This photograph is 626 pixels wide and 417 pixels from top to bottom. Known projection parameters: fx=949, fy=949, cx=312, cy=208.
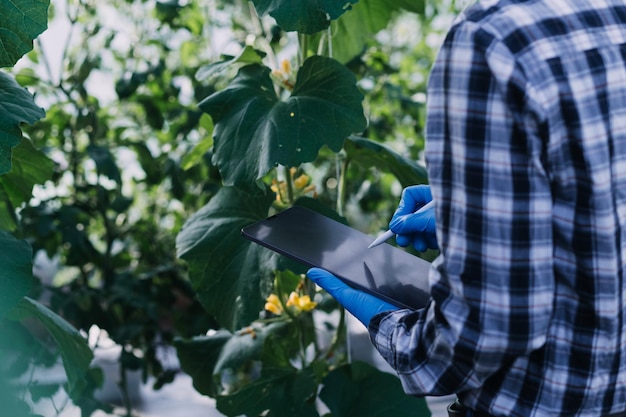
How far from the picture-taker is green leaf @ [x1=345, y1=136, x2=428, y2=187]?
1811 mm

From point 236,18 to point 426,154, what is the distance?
2.35 metres

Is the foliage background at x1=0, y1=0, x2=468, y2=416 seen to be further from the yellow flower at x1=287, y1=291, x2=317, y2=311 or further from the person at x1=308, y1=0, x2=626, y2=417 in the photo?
the person at x1=308, y1=0, x2=626, y2=417

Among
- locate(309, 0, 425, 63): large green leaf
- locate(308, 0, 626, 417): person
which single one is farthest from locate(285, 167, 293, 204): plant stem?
locate(308, 0, 626, 417): person

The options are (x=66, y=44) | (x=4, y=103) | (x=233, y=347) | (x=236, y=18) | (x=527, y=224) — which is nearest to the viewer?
(x=527, y=224)

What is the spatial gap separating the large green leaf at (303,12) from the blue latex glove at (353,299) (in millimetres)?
456

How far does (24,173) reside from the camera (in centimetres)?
177

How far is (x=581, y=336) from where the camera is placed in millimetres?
934

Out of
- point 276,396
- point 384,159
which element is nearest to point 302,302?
point 276,396

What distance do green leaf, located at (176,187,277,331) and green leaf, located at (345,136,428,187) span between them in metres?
0.20

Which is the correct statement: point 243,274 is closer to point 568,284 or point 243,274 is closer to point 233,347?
point 233,347

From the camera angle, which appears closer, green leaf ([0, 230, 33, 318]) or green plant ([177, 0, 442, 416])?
green leaf ([0, 230, 33, 318])

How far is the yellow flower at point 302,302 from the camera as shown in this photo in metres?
1.79

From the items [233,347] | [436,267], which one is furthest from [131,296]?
[436,267]

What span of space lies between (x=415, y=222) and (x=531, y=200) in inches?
15.0
